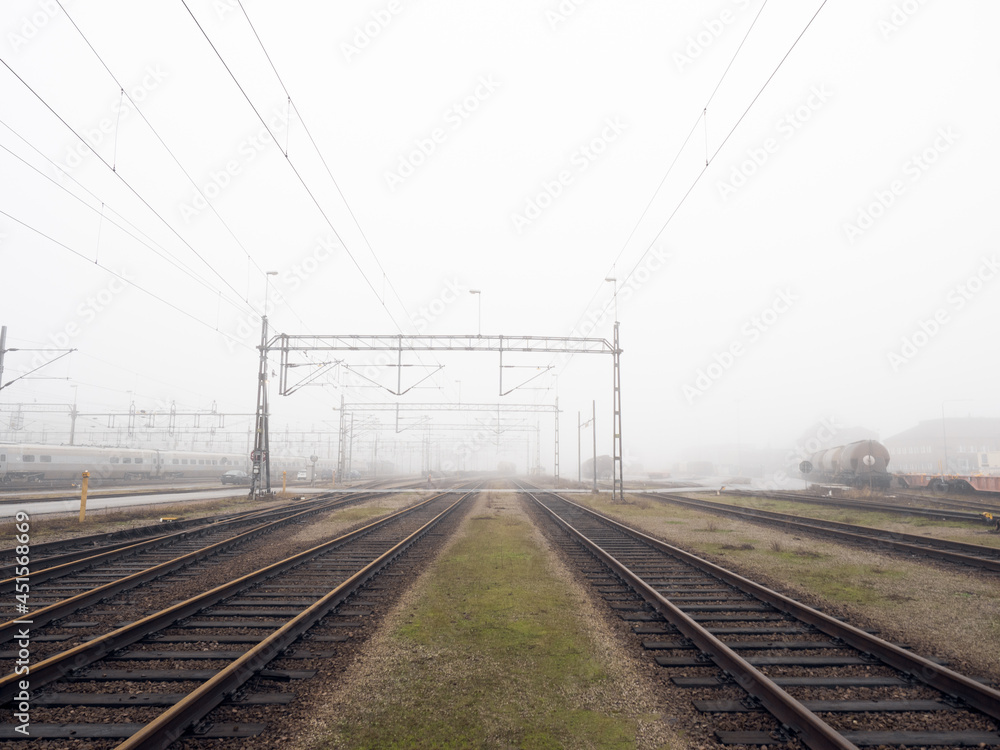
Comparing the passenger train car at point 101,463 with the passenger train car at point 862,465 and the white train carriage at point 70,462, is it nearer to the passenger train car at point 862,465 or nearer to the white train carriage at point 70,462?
the white train carriage at point 70,462

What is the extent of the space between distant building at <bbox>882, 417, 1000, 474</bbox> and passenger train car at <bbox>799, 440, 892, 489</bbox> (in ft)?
223

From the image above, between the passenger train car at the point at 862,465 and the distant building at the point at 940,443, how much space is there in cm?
6809

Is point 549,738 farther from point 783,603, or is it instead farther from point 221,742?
point 783,603

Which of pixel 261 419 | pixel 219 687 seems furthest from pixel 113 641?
pixel 261 419

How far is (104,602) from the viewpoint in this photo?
744 cm

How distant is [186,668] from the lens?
5066 mm

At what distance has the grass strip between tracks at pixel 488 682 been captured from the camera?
13.0 ft

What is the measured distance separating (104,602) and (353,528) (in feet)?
29.3

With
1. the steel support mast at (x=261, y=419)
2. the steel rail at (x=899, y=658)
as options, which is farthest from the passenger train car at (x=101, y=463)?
the steel rail at (x=899, y=658)

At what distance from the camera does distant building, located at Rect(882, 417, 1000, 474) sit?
3684 inches

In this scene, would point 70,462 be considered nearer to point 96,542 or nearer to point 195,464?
point 195,464

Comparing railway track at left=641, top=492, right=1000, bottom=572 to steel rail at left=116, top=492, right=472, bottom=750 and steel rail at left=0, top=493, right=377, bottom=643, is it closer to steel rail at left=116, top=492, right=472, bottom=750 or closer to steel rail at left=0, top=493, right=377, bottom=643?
steel rail at left=116, top=492, right=472, bottom=750

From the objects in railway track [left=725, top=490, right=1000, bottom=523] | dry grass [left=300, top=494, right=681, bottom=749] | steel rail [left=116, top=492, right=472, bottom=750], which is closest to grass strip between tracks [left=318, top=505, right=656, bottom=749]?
dry grass [left=300, top=494, right=681, bottom=749]

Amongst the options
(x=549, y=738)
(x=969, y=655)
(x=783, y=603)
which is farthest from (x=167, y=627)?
(x=969, y=655)
